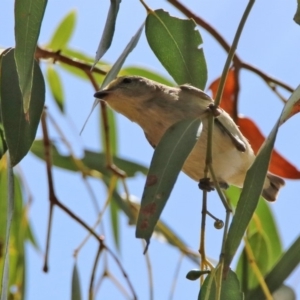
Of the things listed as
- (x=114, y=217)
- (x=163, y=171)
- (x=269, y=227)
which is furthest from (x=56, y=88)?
(x=163, y=171)

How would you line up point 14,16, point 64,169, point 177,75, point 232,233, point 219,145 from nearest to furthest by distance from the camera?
point 232,233
point 14,16
point 177,75
point 219,145
point 64,169

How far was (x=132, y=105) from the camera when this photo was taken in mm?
1926

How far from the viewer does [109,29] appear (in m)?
1.20

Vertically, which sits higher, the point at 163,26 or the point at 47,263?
the point at 163,26

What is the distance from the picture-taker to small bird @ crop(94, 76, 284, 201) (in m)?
1.81

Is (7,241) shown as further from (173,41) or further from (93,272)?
(173,41)

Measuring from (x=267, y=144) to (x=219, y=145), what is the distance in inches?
31.5

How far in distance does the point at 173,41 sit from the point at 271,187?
0.86 meters

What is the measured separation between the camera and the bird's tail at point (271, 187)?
218 centimetres

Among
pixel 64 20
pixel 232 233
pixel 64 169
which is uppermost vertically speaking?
pixel 232 233

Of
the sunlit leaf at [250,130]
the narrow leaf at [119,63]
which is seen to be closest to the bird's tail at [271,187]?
the sunlit leaf at [250,130]

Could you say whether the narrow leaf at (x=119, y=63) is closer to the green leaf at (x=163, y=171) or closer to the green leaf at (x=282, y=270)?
the green leaf at (x=163, y=171)

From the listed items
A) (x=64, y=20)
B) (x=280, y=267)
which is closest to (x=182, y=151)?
(x=280, y=267)

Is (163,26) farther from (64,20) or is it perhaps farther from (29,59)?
(64,20)
